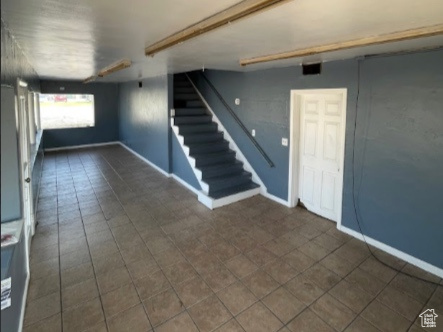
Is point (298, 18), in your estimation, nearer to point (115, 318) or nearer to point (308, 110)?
point (308, 110)

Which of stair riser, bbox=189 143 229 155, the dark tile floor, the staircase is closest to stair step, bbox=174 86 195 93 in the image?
the staircase

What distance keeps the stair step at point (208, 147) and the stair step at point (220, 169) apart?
1.52 ft

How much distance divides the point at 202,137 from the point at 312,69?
9.49 feet

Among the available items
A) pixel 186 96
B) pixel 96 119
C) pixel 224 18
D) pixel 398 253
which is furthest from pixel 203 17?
pixel 96 119

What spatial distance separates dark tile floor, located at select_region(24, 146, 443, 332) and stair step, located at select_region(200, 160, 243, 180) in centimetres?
74

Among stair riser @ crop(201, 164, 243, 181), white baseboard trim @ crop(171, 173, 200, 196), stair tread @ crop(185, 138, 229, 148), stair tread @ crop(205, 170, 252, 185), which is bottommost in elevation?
white baseboard trim @ crop(171, 173, 200, 196)

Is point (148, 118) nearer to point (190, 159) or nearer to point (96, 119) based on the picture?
point (190, 159)

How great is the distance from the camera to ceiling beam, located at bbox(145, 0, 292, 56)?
1602mm

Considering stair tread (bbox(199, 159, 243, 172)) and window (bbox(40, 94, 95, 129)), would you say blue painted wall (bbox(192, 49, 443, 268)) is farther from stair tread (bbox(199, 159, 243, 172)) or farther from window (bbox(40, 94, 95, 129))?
window (bbox(40, 94, 95, 129))

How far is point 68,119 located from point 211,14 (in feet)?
31.2

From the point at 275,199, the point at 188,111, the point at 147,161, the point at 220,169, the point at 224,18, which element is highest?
the point at 224,18

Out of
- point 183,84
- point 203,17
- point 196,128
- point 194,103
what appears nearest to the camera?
point 203,17

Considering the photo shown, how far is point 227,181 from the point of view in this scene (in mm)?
5410

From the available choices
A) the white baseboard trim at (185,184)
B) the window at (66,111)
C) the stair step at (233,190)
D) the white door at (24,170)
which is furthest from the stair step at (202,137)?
the window at (66,111)
